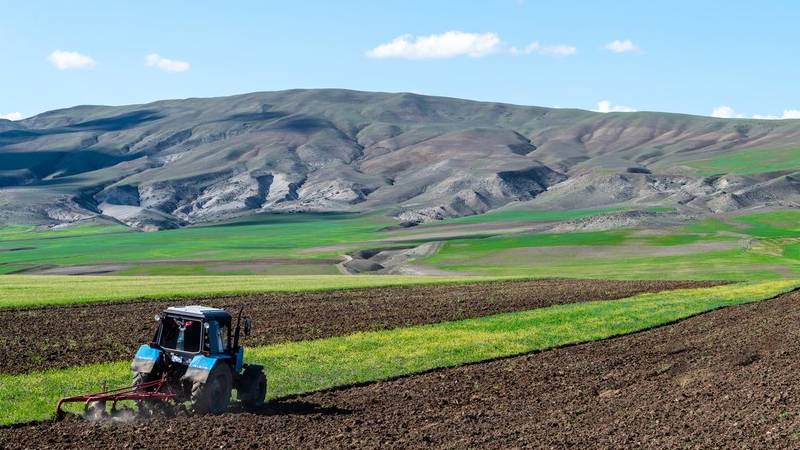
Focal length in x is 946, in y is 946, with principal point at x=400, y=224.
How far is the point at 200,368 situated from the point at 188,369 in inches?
14.8

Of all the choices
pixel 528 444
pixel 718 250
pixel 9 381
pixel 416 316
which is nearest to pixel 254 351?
pixel 9 381

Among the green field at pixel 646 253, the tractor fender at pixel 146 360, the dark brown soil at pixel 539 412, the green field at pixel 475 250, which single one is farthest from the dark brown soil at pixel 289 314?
the green field at pixel 646 253

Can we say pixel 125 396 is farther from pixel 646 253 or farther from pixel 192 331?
pixel 646 253

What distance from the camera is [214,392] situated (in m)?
22.4

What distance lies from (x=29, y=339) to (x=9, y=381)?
9120mm

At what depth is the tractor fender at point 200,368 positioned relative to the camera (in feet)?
71.9

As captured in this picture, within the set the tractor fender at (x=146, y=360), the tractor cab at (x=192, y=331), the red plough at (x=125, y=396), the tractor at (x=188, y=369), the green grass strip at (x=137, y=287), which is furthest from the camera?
the green grass strip at (x=137, y=287)

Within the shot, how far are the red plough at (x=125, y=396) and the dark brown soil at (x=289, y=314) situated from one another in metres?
9.03

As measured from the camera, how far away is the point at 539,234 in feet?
407

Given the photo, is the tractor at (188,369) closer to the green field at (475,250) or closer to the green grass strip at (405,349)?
the green grass strip at (405,349)

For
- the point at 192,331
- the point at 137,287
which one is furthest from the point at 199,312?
the point at 137,287

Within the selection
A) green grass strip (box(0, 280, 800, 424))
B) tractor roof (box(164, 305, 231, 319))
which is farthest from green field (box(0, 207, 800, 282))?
tractor roof (box(164, 305, 231, 319))

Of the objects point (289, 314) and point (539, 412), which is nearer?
point (539, 412)

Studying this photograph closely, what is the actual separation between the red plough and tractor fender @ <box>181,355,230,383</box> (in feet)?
1.94
